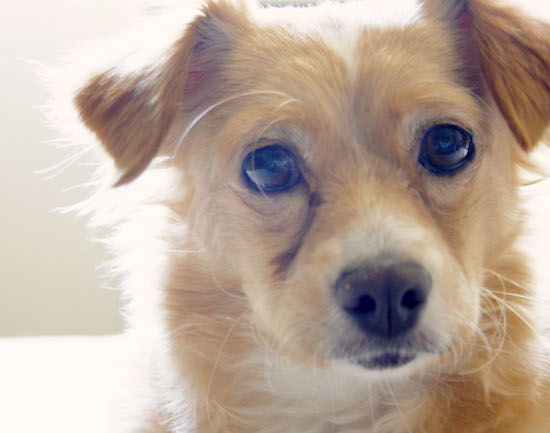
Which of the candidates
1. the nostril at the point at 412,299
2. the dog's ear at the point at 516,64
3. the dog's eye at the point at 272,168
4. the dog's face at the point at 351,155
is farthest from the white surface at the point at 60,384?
the dog's ear at the point at 516,64

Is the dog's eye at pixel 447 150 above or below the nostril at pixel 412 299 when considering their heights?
above

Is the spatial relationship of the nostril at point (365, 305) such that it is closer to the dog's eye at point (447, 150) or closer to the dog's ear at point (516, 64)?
the dog's eye at point (447, 150)

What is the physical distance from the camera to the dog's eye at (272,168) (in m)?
1.13

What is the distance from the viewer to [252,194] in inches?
46.1

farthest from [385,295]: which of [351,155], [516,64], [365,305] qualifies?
[516,64]

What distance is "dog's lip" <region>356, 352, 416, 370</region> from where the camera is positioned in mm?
1007

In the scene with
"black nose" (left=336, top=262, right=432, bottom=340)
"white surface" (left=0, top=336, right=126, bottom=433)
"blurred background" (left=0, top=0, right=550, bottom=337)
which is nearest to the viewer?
"black nose" (left=336, top=262, right=432, bottom=340)

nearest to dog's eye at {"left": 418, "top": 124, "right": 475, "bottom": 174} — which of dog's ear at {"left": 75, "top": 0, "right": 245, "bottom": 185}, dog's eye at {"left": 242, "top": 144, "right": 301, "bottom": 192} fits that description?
dog's eye at {"left": 242, "top": 144, "right": 301, "bottom": 192}

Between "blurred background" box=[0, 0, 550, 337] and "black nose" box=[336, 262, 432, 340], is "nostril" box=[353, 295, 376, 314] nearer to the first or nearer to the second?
"black nose" box=[336, 262, 432, 340]

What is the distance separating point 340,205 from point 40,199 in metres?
2.23

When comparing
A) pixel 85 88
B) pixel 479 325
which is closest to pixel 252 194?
pixel 85 88

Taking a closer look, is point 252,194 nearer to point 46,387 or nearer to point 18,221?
point 46,387

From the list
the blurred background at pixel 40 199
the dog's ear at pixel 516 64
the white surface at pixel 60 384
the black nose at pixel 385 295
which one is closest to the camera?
the black nose at pixel 385 295

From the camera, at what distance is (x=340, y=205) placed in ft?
3.44
